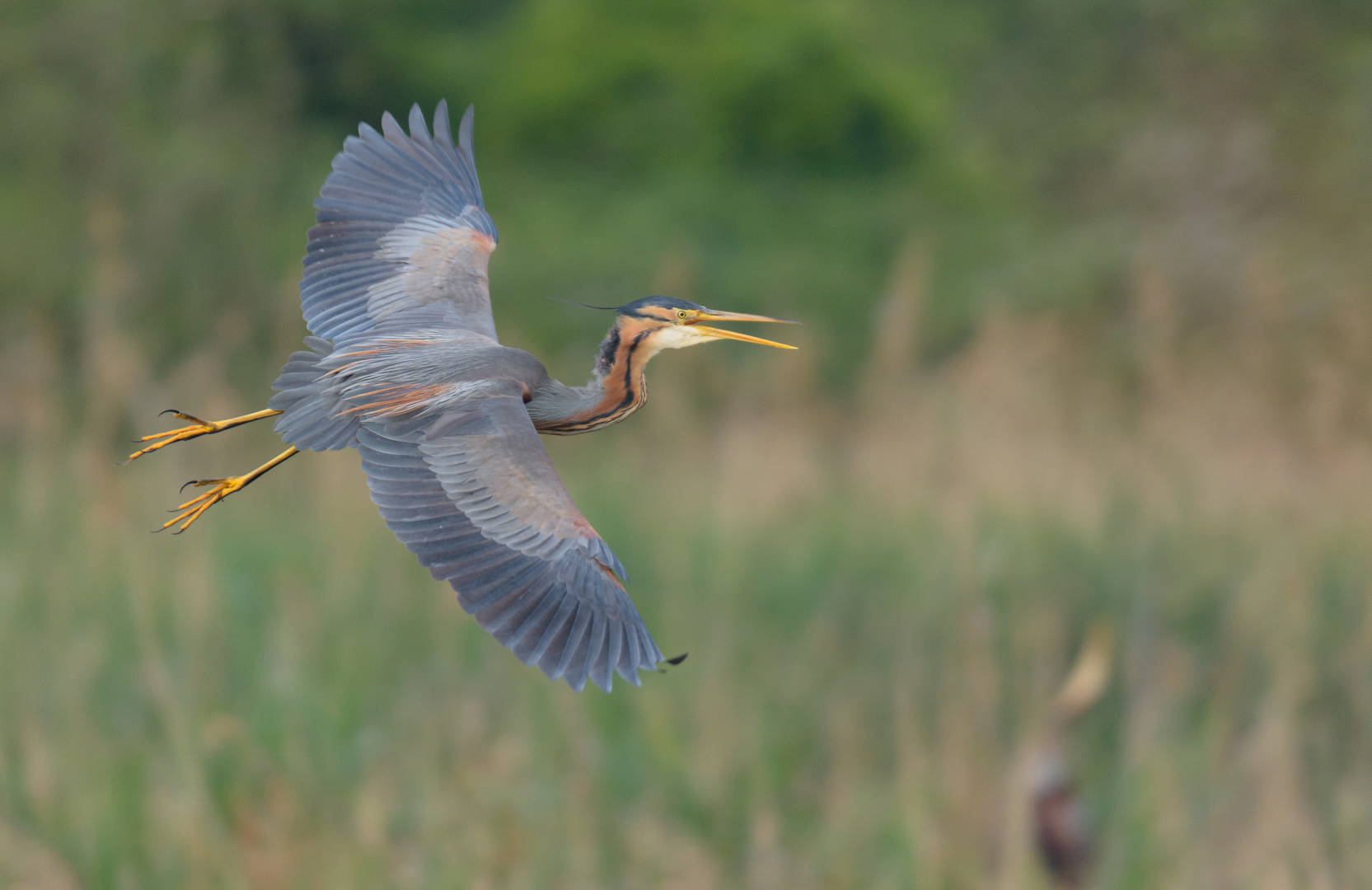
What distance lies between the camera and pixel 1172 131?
33.5ft

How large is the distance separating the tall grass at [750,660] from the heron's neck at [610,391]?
A: 1.97 m

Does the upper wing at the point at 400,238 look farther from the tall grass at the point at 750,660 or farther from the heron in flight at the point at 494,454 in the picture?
the tall grass at the point at 750,660

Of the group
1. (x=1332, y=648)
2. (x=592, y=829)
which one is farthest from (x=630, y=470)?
(x=1332, y=648)

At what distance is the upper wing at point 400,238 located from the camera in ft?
6.14

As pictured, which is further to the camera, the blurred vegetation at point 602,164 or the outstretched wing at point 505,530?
the blurred vegetation at point 602,164

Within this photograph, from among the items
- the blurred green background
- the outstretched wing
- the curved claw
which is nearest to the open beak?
the outstretched wing

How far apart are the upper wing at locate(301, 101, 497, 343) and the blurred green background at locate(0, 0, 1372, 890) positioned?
770 mm

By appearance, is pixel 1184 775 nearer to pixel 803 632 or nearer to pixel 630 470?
pixel 803 632

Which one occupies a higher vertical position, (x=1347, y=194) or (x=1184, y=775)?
(x=1347, y=194)

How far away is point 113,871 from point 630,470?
231cm

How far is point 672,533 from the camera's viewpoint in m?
4.86

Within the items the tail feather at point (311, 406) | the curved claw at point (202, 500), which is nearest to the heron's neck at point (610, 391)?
the tail feather at point (311, 406)

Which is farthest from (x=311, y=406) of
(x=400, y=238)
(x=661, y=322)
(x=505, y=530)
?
(x=400, y=238)

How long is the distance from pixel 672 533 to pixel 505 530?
3450 millimetres
